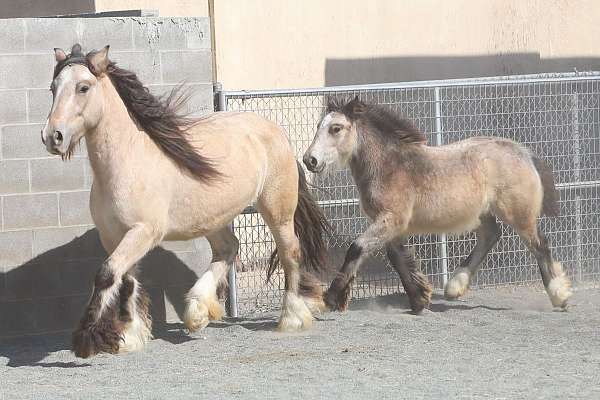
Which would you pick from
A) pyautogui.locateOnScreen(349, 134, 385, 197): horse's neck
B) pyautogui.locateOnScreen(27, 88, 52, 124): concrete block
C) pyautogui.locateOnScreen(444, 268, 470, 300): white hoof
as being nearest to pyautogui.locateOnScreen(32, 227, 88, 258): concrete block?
pyautogui.locateOnScreen(27, 88, 52, 124): concrete block

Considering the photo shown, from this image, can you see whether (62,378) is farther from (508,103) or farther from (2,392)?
(508,103)

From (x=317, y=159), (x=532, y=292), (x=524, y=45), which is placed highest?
(x=524, y=45)

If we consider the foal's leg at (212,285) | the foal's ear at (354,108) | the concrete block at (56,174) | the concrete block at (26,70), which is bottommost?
the foal's leg at (212,285)

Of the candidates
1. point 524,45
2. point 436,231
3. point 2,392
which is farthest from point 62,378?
point 524,45

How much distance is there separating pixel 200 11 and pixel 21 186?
14.2 feet

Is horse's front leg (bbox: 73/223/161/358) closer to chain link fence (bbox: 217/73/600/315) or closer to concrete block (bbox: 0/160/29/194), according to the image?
concrete block (bbox: 0/160/29/194)

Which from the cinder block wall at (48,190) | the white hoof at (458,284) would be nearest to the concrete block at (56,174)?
the cinder block wall at (48,190)

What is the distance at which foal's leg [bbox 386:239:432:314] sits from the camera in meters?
9.27

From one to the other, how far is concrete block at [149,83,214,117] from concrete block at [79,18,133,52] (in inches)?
16.0

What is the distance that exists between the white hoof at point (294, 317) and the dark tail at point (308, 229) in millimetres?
435

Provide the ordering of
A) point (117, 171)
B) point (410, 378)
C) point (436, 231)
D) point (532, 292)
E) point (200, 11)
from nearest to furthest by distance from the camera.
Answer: point (410, 378), point (117, 171), point (436, 231), point (532, 292), point (200, 11)

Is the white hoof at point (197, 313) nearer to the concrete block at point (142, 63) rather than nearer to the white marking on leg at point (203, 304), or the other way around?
the white marking on leg at point (203, 304)

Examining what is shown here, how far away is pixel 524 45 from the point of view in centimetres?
1469

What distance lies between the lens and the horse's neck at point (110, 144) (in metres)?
7.65
